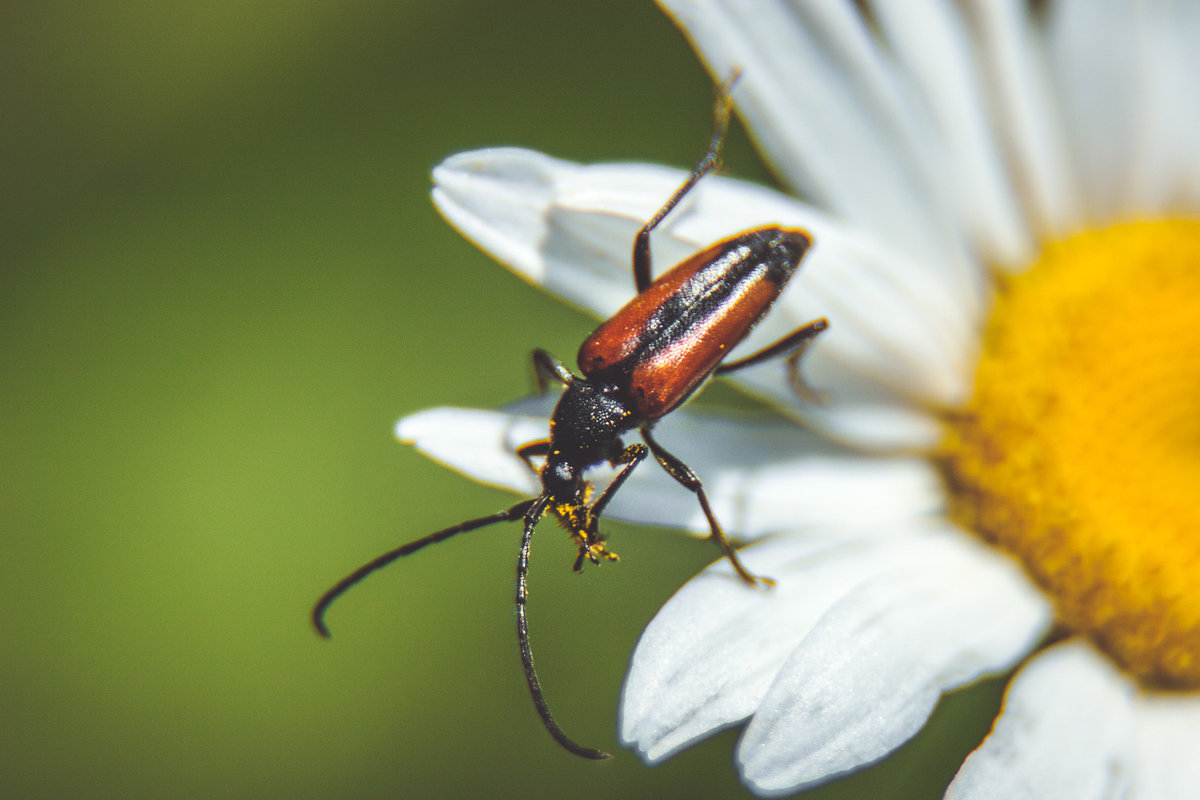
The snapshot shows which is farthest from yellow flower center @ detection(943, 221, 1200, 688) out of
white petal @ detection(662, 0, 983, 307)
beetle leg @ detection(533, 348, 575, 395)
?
beetle leg @ detection(533, 348, 575, 395)

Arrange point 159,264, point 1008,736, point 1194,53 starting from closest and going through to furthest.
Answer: point 1008,736 < point 1194,53 < point 159,264

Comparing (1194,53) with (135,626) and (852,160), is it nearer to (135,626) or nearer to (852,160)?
(852,160)

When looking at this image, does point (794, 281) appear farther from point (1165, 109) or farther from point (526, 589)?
point (1165, 109)

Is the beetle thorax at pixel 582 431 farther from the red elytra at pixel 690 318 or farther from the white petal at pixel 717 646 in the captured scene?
the white petal at pixel 717 646

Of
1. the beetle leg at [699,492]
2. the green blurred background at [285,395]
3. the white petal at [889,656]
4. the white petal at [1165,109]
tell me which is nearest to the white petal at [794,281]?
the beetle leg at [699,492]

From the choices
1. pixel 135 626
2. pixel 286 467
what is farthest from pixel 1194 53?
pixel 135 626

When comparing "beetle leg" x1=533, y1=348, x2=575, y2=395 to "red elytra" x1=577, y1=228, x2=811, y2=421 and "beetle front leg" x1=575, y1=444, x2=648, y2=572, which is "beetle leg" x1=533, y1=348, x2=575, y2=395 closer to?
"red elytra" x1=577, y1=228, x2=811, y2=421

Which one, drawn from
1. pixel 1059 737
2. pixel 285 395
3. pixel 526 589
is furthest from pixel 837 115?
pixel 285 395
